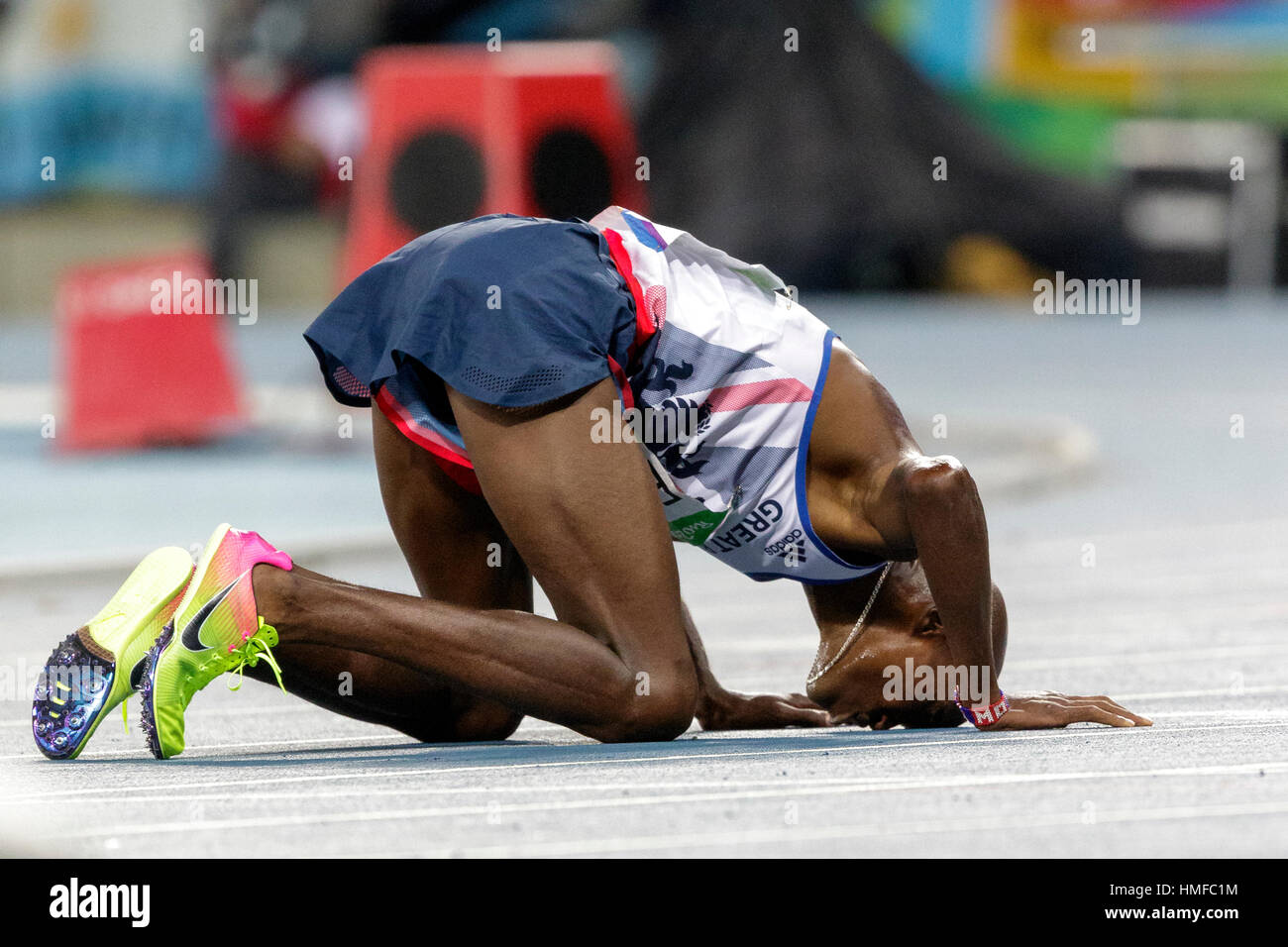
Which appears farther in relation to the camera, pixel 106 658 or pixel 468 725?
pixel 468 725

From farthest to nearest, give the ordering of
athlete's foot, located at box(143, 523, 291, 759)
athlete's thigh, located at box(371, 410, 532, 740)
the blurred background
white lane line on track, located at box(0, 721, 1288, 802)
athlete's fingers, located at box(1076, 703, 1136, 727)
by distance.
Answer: the blurred background → athlete's thigh, located at box(371, 410, 532, 740) → athlete's fingers, located at box(1076, 703, 1136, 727) → athlete's foot, located at box(143, 523, 291, 759) → white lane line on track, located at box(0, 721, 1288, 802)

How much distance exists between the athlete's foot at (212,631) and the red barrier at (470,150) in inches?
347

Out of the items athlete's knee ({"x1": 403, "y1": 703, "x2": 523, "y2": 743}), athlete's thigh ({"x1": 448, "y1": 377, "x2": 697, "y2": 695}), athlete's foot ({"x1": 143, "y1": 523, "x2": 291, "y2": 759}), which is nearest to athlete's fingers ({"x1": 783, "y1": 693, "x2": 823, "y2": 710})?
athlete's knee ({"x1": 403, "y1": 703, "x2": 523, "y2": 743})

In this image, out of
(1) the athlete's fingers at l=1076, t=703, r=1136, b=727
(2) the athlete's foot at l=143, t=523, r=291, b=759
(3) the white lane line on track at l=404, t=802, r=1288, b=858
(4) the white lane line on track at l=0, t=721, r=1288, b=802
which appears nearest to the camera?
(3) the white lane line on track at l=404, t=802, r=1288, b=858

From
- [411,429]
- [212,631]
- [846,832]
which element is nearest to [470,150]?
[411,429]

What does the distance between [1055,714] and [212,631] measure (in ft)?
6.06

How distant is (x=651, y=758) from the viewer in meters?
4.39

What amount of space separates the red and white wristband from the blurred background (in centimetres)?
1219

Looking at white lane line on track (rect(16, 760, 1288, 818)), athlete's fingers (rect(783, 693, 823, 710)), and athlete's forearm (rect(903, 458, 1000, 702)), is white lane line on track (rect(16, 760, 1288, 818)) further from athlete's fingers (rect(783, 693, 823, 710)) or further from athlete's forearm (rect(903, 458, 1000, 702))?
athlete's fingers (rect(783, 693, 823, 710))

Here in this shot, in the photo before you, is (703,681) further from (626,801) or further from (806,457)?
(626,801)

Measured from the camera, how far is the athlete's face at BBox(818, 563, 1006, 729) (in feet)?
15.3

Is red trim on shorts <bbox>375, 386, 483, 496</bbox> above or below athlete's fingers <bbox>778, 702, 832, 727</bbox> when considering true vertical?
above
